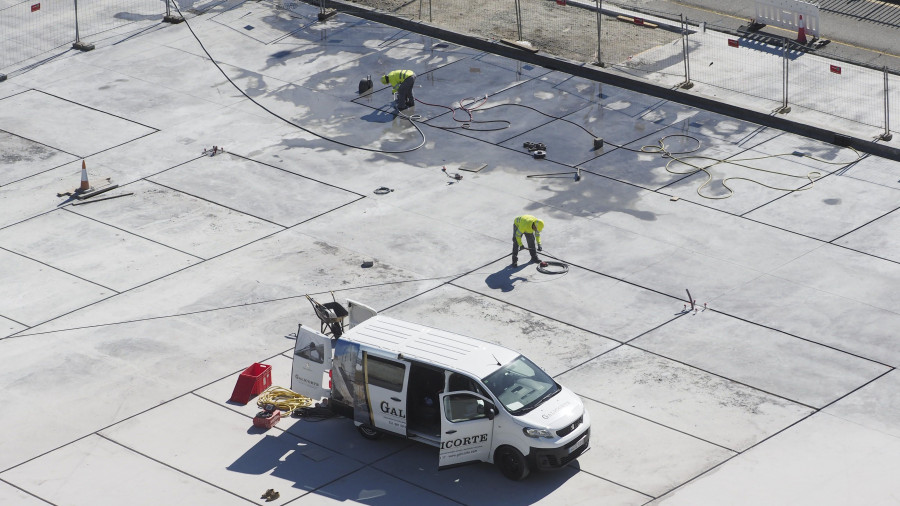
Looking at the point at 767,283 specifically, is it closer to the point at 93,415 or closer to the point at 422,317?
the point at 422,317

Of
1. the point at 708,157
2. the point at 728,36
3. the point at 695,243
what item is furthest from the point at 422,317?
the point at 728,36

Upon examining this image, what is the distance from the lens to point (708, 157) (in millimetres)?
30016

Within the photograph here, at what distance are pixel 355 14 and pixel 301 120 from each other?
7.58m

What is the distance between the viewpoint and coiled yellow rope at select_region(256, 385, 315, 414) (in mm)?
21094

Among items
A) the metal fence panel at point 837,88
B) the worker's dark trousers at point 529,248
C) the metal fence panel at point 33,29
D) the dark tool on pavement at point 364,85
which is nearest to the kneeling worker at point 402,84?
the dark tool on pavement at point 364,85

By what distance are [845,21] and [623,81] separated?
761 cm

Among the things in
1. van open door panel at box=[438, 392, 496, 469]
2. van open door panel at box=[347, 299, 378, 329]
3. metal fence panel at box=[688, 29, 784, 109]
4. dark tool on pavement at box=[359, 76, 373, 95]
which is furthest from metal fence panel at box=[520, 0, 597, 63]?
van open door panel at box=[438, 392, 496, 469]

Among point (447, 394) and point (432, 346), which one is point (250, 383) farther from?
point (447, 394)

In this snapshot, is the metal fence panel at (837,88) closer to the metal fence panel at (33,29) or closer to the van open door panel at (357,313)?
the van open door panel at (357,313)

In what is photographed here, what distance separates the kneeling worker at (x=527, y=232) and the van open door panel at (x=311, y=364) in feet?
18.1

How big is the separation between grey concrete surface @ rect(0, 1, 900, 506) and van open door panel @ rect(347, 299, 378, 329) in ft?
4.84

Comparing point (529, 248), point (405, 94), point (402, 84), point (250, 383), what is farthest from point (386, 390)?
point (405, 94)

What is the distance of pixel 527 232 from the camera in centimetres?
2497

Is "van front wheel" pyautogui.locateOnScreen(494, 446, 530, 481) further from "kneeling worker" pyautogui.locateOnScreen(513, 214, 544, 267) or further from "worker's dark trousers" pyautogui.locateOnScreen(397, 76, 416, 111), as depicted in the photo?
"worker's dark trousers" pyautogui.locateOnScreen(397, 76, 416, 111)
